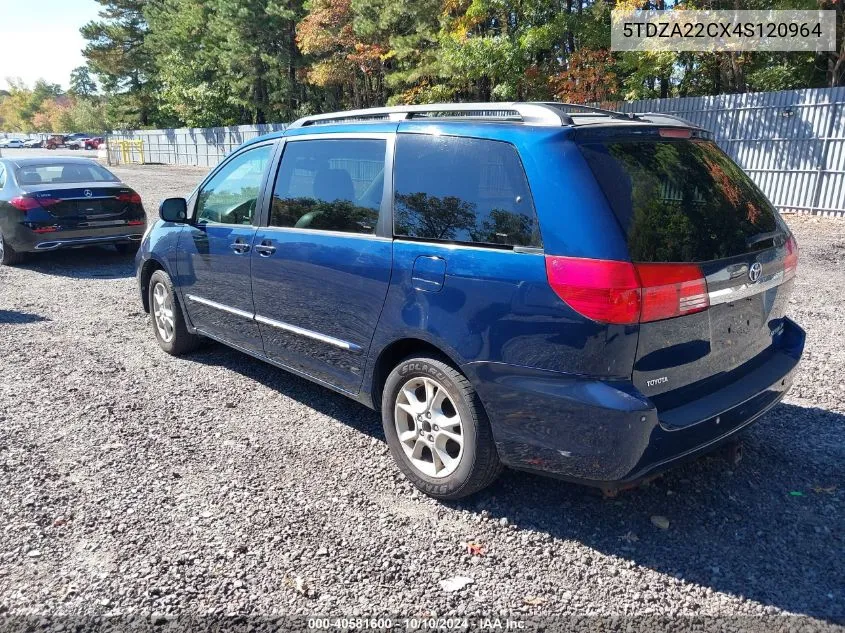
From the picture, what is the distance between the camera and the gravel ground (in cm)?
264

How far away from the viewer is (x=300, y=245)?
403 centimetres

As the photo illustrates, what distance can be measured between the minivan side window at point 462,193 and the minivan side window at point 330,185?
231mm

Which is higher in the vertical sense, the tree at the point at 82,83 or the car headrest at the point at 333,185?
the tree at the point at 82,83

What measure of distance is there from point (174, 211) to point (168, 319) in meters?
1.03

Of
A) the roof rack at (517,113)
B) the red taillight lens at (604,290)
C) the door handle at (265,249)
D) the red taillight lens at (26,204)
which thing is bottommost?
the red taillight lens at (26,204)

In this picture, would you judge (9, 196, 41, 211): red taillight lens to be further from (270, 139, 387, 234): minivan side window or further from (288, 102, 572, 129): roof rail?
(288, 102, 572, 129): roof rail

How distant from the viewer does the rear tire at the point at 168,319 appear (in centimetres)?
552

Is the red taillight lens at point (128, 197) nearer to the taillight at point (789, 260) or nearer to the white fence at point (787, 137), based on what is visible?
the taillight at point (789, 260)

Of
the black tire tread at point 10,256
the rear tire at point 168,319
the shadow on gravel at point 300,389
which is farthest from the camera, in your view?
the black tire tread at point 10,256

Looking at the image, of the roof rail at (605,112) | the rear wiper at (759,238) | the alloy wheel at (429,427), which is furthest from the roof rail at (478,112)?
the alloy wheel at (429,427)

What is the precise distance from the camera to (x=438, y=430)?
3.31 metres

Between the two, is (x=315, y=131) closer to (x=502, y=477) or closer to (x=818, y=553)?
(x=502, y=477)

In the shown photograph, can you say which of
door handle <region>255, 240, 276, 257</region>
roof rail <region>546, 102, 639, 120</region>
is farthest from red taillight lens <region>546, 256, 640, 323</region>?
door handle <region>255, 240, 276, 257</region>

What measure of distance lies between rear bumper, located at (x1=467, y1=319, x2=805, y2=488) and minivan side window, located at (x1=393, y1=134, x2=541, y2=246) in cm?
64
